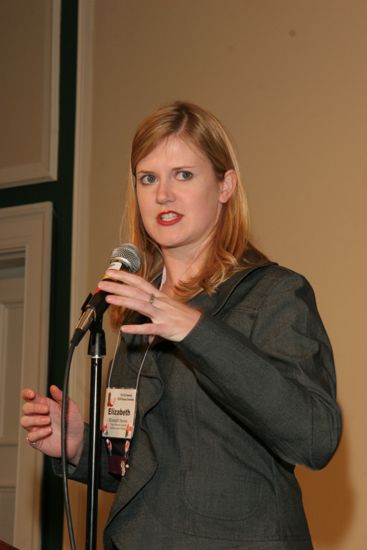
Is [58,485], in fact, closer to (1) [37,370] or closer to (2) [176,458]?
(1) [37,370]

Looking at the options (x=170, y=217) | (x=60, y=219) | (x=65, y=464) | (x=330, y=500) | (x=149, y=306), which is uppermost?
(x=60, y=219)

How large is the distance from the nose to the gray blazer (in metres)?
0.26

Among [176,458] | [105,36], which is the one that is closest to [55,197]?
[105,36]

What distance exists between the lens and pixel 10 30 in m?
4.89

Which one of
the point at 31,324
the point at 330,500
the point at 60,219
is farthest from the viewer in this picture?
the point at 60,219

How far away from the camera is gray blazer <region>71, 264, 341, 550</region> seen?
170 cm

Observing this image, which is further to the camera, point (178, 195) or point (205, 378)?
point (178, 195)

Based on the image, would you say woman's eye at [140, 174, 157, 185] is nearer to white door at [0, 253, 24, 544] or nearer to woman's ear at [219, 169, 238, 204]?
woman's ear at [219, 169, 238, 204]

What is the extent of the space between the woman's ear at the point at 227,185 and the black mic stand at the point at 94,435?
64 centimetres

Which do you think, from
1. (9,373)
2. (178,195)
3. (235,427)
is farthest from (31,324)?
(235,427)

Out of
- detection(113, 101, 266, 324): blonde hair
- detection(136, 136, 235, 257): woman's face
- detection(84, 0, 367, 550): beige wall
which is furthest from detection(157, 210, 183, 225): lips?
detection(84, 0, 367, 550): beige wall

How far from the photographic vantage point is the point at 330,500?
11.6 ft

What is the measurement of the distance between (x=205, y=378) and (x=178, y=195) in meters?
0.54

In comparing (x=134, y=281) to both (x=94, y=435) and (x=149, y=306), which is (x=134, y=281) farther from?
(x=94, y=435)
